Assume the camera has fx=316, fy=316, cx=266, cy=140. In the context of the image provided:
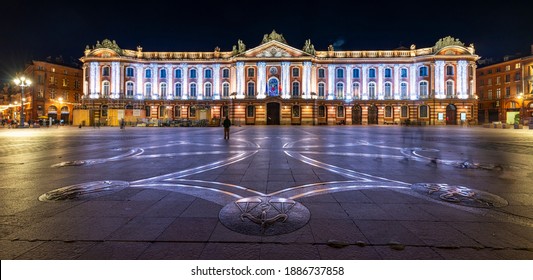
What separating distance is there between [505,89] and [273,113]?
4991 cm

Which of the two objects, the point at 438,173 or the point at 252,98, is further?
the point at 252,98

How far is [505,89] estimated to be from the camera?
6675 cm

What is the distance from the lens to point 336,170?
840cm

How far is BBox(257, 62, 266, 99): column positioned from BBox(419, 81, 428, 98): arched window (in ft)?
97.4

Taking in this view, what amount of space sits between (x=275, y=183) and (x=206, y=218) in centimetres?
258

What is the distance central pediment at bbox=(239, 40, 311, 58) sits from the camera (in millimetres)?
58344

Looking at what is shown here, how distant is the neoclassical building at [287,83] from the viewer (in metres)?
58.6

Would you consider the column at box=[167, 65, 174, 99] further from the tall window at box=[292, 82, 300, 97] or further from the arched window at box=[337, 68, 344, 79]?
the arched window at box=[337, 68, 344, 79]

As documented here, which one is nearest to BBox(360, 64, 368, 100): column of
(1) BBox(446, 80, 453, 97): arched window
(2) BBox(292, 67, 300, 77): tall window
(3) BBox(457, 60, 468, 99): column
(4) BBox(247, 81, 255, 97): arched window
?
(2) BBox(292, 67, 300, 77): tall window

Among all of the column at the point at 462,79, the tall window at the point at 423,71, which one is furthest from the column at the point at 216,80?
the column at the point at 462,79

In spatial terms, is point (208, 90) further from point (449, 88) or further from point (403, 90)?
point (449, 88)

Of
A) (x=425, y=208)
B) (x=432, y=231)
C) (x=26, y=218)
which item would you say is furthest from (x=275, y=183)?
(x=26, y=218)

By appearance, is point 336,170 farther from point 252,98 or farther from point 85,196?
point 252,98
